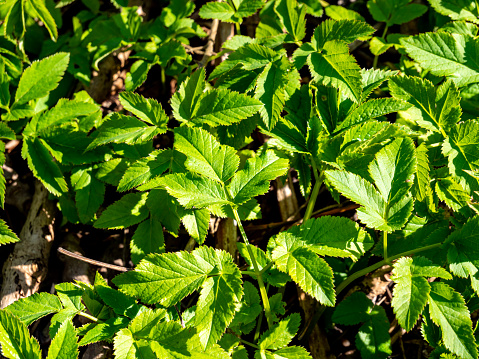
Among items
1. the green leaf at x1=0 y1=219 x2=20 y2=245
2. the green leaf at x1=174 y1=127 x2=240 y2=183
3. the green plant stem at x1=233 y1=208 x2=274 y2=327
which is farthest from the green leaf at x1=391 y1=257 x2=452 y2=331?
the green leaf at x1=0 y1=219 x2=20 y2=245

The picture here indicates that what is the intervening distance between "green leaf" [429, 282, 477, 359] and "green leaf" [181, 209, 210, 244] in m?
1.00

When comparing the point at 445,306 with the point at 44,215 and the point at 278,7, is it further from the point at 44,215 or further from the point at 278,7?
the point at 44,215

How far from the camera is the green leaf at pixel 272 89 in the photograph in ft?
6.13

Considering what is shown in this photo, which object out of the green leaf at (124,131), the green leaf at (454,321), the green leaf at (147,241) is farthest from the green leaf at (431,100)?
the green leaf at (147,241)

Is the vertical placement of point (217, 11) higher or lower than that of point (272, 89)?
higher

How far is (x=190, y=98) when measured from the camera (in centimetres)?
192

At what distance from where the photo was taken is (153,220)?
202 cm

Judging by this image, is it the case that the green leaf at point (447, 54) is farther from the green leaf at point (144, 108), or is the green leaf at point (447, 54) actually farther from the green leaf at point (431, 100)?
the green leaf at point (144, 108)

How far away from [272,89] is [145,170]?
2.37ft

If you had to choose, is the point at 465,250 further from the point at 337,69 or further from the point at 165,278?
the point at 165,278

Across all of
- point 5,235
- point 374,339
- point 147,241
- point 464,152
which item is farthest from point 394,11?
point 5,235

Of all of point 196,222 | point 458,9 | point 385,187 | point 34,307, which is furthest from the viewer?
point 458,9

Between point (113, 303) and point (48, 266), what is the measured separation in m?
0.95

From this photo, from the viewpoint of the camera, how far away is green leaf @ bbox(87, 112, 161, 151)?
190cm
